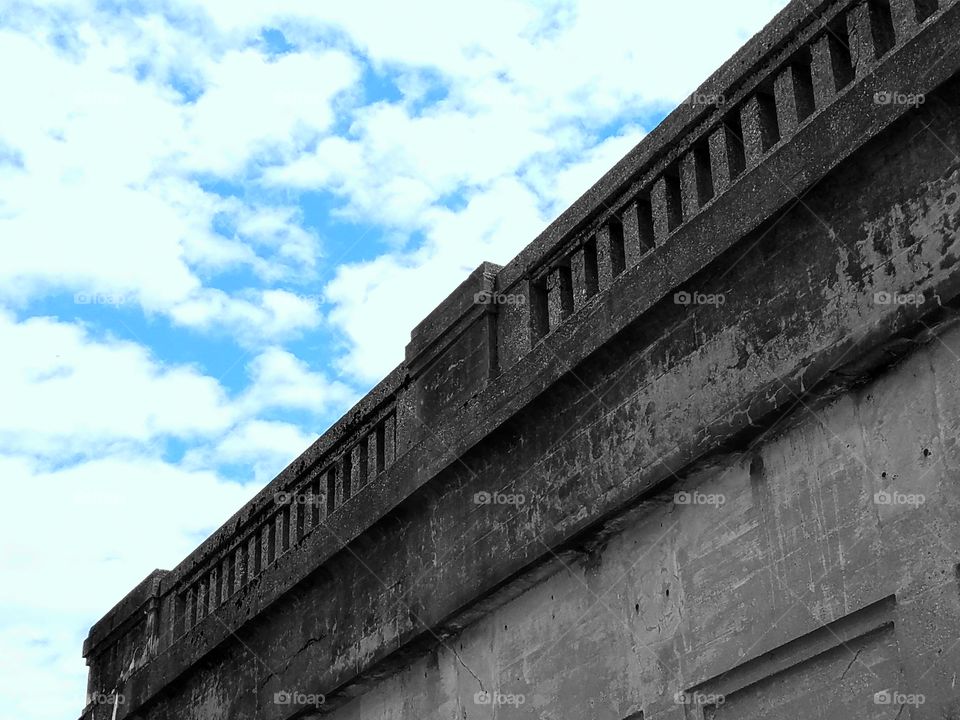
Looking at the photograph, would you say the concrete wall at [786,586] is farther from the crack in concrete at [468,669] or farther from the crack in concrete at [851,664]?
the crack in concrete at [468,669]

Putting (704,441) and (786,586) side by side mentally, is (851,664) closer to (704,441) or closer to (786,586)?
(786,586)

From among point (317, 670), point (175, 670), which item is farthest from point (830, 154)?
point (175, 670)

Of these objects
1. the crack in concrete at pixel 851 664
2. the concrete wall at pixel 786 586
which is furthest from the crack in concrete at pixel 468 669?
the crack in concrete at pixel 851 664

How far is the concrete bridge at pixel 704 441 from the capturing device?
553 centimetres

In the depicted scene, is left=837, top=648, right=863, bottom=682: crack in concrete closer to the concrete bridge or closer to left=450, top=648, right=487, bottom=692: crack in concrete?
the concrete bridge

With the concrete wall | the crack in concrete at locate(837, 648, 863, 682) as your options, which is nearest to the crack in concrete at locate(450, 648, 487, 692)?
the concrete wall

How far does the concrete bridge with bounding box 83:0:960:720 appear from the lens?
5.53m

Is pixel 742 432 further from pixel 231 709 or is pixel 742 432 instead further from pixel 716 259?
pixel 231 709

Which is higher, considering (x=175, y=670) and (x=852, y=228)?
(x=852, y=228)

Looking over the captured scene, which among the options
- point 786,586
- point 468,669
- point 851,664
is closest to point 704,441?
point 786,586

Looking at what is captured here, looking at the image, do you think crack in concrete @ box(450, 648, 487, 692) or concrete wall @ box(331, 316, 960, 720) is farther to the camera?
crack in concrete @ box(450, 648, 487, 692)

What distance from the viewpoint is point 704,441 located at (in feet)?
20.7

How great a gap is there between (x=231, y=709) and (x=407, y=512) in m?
2.24

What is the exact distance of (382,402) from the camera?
882 centimetres
